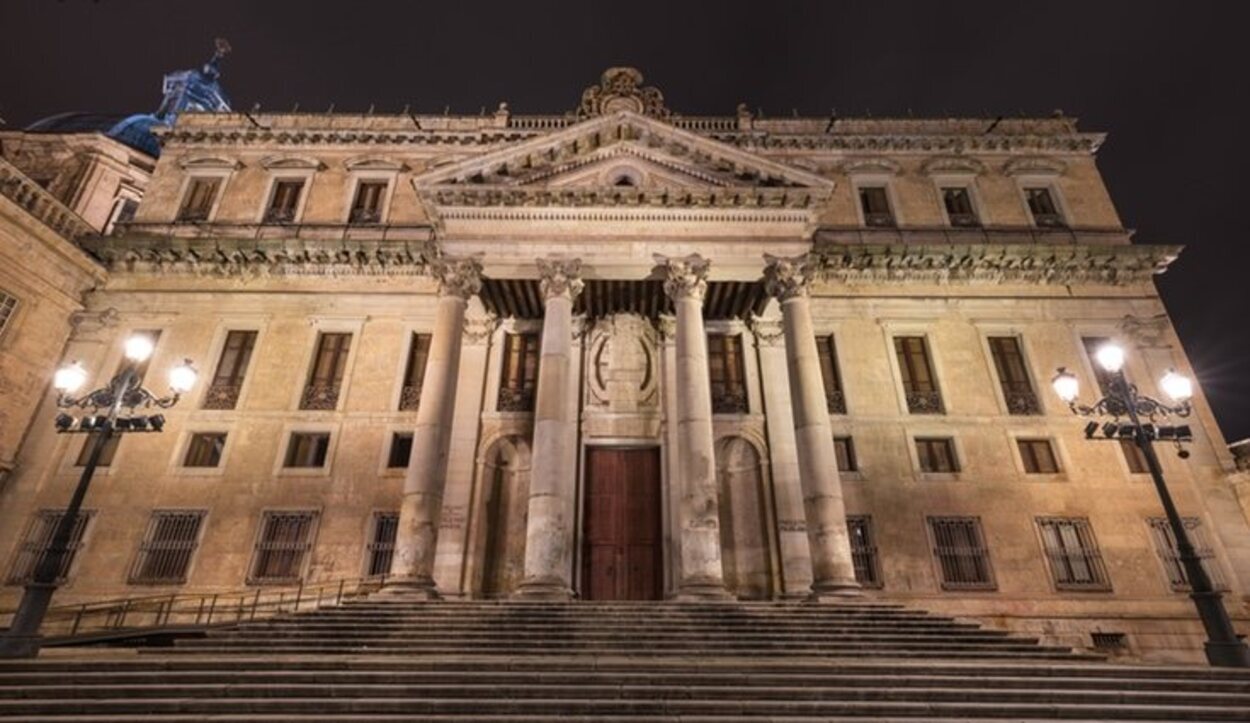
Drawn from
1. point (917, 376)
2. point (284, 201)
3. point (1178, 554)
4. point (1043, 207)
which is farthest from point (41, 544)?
point (1043, 207)

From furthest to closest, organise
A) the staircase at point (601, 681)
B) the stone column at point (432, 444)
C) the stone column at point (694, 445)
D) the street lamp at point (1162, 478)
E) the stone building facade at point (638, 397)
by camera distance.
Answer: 1. the stone building facade at point (638, 397)
2. the stone column at point (432, 444)
3. the stone column at point (694, 445)
4. the street lamp at point (1162, 478)
5. the staircase at point (601, 681)

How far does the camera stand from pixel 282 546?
16.8 meters

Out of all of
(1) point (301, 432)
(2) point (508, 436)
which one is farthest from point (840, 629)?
(1) point (301, 432)

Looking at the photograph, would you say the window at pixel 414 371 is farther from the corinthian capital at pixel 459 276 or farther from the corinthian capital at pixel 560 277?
the corinthian capital at pixel 560 277

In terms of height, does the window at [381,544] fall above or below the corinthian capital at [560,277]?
below

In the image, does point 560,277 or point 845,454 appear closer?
point 560,277

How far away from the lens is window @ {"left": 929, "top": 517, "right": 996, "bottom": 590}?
54.0 ft

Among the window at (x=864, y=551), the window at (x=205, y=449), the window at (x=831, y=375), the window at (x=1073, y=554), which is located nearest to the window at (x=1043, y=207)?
A: the window at (x=831, y=375)

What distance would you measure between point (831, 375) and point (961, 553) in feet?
20.9

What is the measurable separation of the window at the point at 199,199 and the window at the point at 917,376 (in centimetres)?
2592

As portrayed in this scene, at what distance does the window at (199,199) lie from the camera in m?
22.1

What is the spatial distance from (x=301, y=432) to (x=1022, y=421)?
2280 cm

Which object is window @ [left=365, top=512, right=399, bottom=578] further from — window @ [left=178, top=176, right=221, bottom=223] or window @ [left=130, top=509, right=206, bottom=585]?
window @ [left=178, top=176, right=221, bottom=223]

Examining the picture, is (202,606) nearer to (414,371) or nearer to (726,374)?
(414,371)
